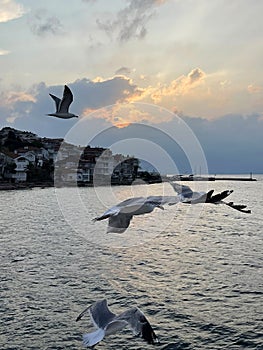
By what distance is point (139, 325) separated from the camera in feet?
21.9

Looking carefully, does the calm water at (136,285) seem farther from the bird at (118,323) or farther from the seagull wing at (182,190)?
the seagull wing at (182,190)

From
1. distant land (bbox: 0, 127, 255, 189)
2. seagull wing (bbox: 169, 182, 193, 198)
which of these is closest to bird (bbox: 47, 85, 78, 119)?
seagull wing (bbox: 169, 182, 193, 198)

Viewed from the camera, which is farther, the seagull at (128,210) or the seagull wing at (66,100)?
the seagull wing at (66,100)

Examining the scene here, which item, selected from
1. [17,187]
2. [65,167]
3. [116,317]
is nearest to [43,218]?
[116,317]

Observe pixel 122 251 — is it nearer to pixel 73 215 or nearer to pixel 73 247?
pixel 73 247

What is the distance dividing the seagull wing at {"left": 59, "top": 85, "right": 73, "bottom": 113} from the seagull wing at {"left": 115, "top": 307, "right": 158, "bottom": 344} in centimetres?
489

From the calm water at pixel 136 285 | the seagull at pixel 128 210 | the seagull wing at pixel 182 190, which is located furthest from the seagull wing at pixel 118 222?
the calm water at pixel 136 285

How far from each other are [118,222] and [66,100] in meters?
4.23

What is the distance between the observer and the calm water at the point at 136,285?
13.3 m

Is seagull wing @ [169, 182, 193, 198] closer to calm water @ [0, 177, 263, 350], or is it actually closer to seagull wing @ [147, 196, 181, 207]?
seagull wing @ [147, 196, 181, 207]

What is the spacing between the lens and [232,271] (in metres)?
21.3

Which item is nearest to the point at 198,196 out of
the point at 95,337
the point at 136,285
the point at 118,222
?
the point at 118,222

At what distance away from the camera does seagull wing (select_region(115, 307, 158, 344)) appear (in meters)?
6.55

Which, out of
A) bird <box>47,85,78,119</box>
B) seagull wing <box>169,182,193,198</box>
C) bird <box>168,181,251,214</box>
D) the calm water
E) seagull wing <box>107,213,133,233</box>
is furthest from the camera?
the calm water
